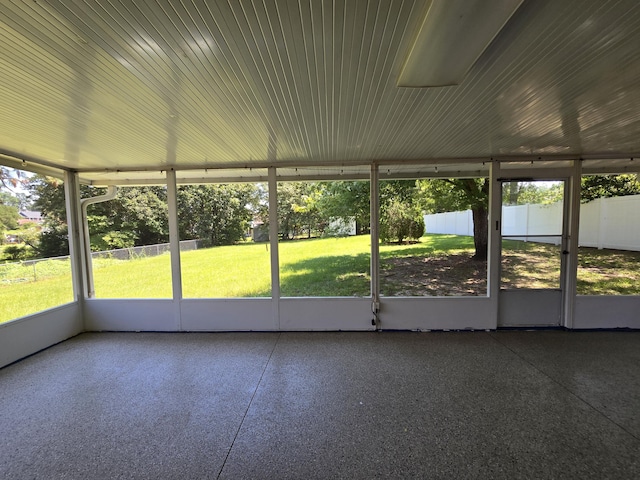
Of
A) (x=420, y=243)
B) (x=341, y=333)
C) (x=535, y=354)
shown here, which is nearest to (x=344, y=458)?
(x=341, y=333)

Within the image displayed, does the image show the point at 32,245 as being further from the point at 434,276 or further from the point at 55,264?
the point at 434,276

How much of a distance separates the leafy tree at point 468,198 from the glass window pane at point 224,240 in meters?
3.46

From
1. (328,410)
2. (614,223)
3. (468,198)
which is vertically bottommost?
(328,410)

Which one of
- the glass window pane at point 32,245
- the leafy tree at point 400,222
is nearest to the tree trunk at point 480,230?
the leafy tree at point 400,222

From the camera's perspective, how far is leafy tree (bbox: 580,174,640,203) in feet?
13.2

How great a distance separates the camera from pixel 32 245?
140 inches

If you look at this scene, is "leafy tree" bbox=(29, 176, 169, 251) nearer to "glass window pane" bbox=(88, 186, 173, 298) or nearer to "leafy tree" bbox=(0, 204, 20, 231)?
"glass window pane" bbox=(88, 186, 173, 298)

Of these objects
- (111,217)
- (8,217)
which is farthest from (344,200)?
(8,217)

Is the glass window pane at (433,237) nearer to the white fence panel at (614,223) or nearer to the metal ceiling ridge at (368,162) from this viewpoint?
the metal ceiling ridge at (368,162)

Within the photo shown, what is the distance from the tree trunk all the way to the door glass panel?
1065 millimetres

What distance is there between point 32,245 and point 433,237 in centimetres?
712

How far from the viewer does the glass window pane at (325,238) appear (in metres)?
4.35

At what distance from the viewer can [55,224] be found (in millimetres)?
3900

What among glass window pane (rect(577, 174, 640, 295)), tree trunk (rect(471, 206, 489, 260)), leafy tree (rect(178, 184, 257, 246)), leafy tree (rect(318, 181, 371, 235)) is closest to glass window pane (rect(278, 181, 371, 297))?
leafy tree (rect(318, 181, 371, 235))
